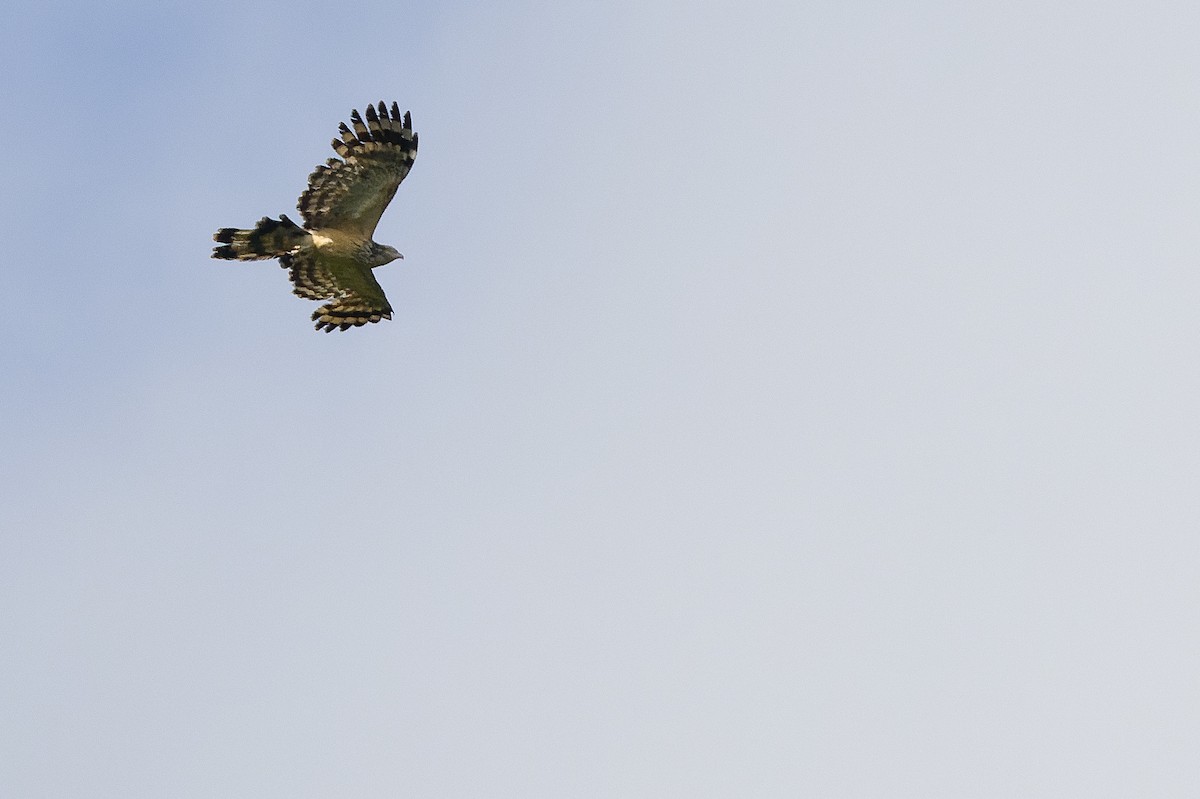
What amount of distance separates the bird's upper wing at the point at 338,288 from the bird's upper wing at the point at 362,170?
0.87 metres

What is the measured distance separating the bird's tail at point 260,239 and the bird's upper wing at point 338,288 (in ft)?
1.55

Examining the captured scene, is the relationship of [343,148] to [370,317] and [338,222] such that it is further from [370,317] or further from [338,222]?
[370,317]

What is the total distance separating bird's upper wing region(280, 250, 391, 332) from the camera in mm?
29031

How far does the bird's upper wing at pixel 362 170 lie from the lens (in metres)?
28.1

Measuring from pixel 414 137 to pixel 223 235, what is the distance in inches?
158

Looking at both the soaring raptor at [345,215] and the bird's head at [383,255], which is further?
the bird's head at [383,255]

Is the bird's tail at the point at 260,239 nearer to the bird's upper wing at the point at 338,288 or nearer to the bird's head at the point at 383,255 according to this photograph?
the bird's upper wing at the point at 338,288

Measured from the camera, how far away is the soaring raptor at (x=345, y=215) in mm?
28078

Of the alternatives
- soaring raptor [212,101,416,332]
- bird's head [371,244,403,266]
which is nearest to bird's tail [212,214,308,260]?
soaring raptor [212,101,416,332]

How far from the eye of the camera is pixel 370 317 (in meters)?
30.0

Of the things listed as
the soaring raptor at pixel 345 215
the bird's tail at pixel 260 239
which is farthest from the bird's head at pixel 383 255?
the bird's tail at pixel 260 239

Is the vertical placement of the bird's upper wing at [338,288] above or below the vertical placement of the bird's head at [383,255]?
below

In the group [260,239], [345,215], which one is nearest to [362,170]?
[345,215]

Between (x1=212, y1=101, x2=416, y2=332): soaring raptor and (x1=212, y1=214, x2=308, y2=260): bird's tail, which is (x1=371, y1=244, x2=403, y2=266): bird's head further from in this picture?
(x1=212, y1=214, x2=308, y2=260): bird's tail
